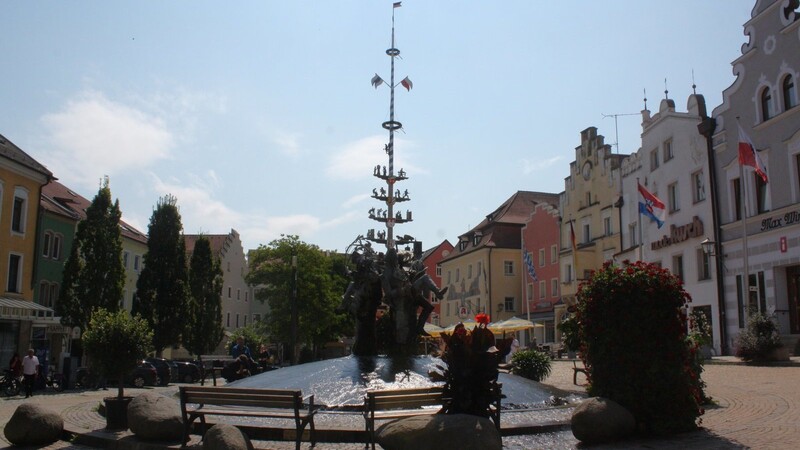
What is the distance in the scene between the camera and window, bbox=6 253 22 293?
35.2 meters

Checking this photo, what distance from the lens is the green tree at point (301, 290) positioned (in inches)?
2334

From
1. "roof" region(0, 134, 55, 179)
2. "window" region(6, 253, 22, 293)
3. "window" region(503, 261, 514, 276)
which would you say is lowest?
"window" region(6, 253, 22, 293)

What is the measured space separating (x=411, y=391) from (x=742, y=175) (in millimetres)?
22637

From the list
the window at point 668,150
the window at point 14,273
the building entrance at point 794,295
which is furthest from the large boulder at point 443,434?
the window at point 14,273

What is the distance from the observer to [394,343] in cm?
1719

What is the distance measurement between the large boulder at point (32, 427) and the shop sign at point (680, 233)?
28.2m

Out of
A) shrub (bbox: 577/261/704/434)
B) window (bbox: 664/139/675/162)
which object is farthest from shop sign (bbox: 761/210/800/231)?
shrub (bbox: 577/261/704/434)

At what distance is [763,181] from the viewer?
27.5m

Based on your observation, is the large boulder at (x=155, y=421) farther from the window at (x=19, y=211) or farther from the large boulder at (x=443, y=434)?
the window at (x=19, y=211)

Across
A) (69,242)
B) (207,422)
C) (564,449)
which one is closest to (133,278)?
(69,242)

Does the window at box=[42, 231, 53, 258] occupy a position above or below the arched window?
below

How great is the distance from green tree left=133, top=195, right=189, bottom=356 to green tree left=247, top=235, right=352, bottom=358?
703 inches

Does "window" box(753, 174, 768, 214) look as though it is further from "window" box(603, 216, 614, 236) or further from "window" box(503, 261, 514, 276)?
"window" box(503, 261, 514, 276)

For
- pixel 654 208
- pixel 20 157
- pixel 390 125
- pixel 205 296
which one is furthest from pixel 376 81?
pixel 205 296
